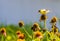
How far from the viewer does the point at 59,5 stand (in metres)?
4.43

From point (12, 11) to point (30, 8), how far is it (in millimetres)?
347

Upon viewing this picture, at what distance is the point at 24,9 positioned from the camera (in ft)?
14.3

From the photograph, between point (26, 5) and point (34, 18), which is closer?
point (34, 18)

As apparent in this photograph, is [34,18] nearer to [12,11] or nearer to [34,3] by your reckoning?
[12,11]

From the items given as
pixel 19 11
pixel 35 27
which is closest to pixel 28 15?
pixel 19 11

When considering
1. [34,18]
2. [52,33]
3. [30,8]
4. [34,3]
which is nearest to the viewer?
[52,33]

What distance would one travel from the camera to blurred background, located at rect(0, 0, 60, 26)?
3869 millimetres

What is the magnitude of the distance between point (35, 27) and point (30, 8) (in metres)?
2.80

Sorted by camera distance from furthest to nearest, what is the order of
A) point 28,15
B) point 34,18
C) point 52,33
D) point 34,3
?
point 34,3 < point 28,15 < point 34,18 < point 52,33

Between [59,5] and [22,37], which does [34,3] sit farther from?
[22,37]

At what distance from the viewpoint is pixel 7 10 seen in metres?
4.13

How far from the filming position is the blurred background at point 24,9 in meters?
3.87

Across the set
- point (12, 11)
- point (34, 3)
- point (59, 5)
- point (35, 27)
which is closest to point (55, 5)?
point (59, 5)

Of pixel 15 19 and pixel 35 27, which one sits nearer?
pixel 35 27
